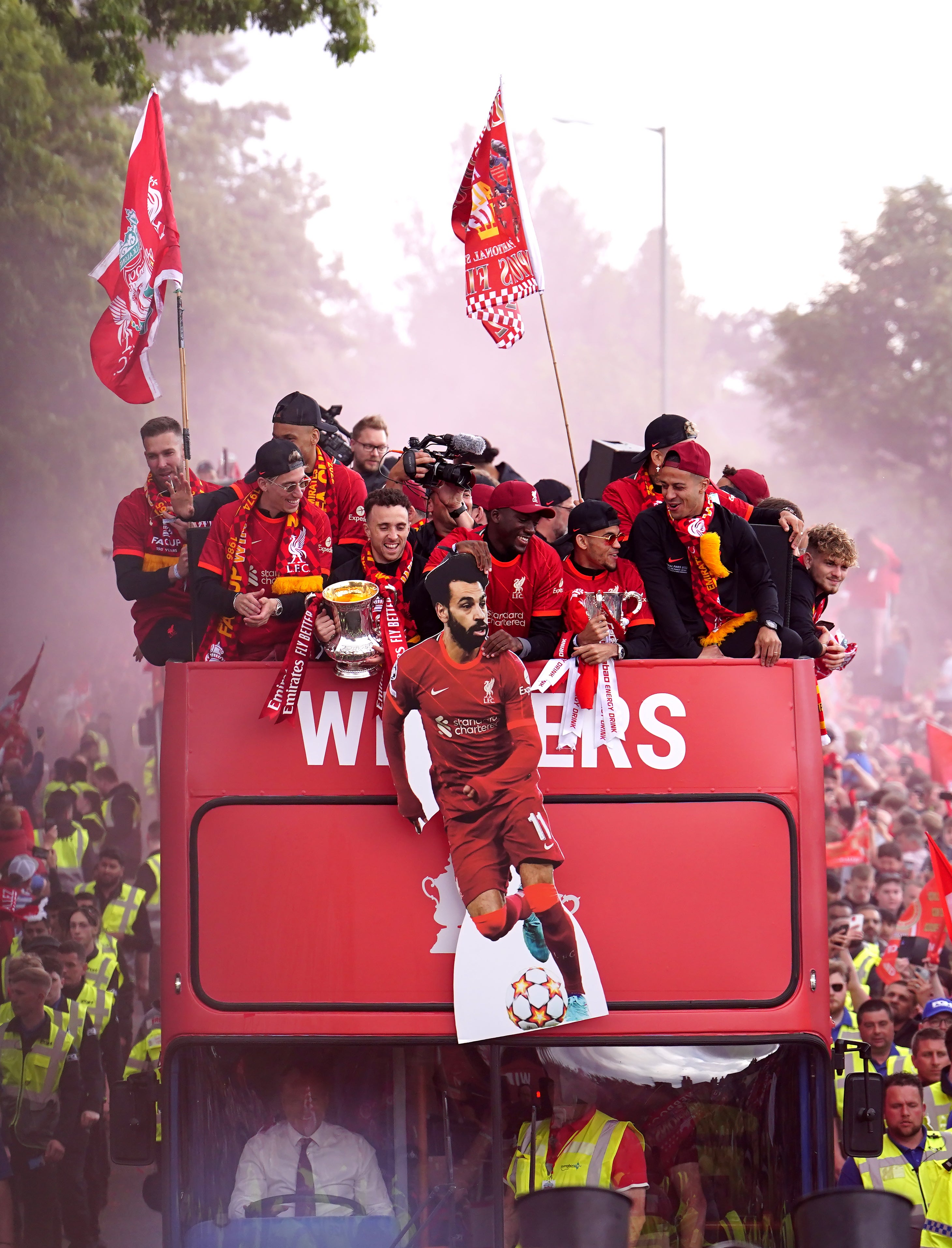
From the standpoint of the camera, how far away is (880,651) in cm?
3859

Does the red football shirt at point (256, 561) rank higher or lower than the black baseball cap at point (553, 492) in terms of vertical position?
lower

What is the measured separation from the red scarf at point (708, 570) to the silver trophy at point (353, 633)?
4.43 ft

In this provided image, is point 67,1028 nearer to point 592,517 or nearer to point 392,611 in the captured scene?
point 392,611

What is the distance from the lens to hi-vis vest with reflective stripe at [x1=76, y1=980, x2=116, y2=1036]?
9.84 metres

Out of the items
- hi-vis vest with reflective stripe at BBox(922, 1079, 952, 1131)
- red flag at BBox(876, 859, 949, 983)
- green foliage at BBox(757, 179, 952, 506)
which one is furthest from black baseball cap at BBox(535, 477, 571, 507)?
green foliage at BBox(757, 179, 952, 506)

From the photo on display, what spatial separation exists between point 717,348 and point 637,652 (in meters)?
77.6

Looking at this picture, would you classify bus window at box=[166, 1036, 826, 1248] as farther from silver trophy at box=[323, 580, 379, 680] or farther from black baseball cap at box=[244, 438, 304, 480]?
black baseball cap at box=[244, 438, 304, 480]

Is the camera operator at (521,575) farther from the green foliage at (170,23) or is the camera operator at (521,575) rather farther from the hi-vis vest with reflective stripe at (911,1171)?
the green foliage at (170,23)

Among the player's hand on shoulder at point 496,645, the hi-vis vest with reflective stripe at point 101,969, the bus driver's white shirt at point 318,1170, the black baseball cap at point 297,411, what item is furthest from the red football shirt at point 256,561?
the hi-vis vest with reflective stripe at point 101,969

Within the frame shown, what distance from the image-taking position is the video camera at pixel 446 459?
6.01 m

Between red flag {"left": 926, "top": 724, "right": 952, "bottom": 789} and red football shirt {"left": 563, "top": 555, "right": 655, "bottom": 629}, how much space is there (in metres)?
9.66

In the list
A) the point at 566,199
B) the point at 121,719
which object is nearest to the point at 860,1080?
the point at 121,719

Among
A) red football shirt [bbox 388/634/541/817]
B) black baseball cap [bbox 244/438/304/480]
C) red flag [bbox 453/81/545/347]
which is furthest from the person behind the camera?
red flag [bbox 453/81/545/347]

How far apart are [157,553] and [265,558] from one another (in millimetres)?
1314
